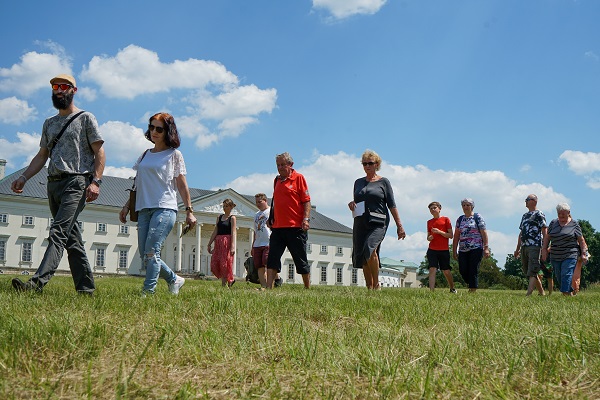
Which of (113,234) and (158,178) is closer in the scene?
(158,178)

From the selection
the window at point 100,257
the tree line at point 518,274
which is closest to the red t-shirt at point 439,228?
the tree line at point 518,274

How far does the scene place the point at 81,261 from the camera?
600 centimetres

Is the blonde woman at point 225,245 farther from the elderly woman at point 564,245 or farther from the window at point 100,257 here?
the window at point 100,257

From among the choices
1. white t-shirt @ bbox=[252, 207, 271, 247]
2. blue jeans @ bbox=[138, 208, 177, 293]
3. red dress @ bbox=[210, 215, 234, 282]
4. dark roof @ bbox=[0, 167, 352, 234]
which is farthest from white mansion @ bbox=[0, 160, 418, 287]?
blue jeans @ bbox=[138, 208, 177, 293]

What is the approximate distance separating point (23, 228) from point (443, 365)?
6935 cm

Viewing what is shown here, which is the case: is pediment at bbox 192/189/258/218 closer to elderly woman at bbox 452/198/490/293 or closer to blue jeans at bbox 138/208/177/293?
elderly woman at bbox 452/198/490/293

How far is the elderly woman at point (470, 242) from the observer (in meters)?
12.0

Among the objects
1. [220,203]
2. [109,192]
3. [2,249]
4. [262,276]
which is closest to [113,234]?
[109,192]

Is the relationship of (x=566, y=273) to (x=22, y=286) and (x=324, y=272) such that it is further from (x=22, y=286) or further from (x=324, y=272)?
(x=324, y=272)

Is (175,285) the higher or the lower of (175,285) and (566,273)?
the lower

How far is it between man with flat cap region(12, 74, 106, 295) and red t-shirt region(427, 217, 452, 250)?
28.5ft

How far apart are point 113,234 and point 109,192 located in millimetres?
5069

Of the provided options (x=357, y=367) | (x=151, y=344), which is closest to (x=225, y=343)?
(x=151, y=344)

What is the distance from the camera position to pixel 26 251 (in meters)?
65.1
